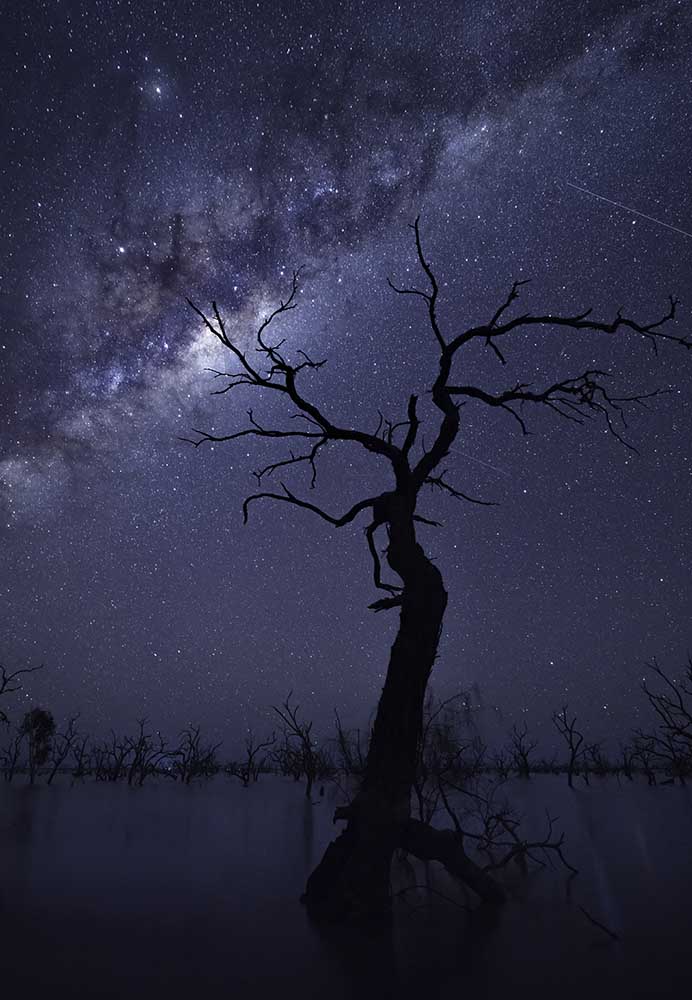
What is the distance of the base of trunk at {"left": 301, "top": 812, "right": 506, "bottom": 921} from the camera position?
15.6 feet

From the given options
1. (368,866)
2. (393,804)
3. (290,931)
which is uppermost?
(393,804)

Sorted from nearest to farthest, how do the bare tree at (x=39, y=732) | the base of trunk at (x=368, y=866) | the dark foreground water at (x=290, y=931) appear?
the dark foreground water at (x=290, y=931), the base of trunk at (x=368, y=866), the bare tree at (x=39, y=732)

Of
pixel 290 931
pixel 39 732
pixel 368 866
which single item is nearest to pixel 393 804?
pixel 368 866

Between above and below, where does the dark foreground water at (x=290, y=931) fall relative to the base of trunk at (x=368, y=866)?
below

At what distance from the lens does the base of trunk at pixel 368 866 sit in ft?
15.6

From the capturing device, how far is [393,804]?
4879mm

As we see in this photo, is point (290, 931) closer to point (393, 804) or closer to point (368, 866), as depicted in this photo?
point (368, 866)

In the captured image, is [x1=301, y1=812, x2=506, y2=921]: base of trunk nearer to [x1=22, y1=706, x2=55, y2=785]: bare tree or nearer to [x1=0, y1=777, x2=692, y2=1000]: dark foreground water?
[x1=0, y1=777, x2=692, y2=1000]: dark foreground water

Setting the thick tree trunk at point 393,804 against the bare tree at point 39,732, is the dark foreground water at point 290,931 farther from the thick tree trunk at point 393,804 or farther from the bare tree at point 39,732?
the bare tree at point 39,732

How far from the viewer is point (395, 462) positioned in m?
6.32

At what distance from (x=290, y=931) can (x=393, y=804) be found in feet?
4.57

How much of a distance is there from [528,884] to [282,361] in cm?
691

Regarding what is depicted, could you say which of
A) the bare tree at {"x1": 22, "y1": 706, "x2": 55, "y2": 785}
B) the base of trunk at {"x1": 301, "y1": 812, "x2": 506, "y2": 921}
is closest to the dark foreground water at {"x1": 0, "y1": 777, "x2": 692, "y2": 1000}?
the base of trunk at {"x1": 301, "y1": 812, "x2": 506, "y2": 921}

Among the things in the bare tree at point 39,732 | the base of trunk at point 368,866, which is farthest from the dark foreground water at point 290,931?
the bare tree at point 39,732
